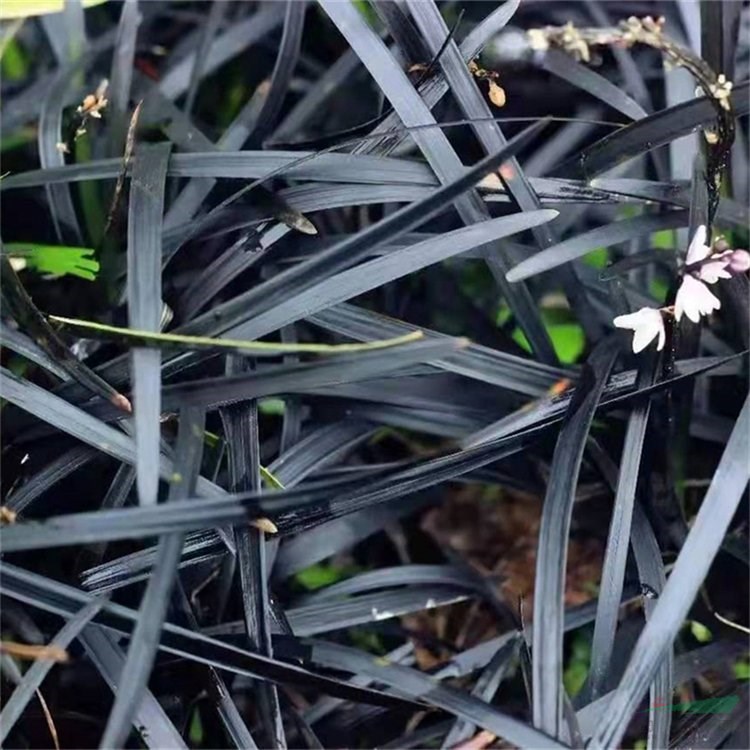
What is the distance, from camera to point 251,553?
0.60m

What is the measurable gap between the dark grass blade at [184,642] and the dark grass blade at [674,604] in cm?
16

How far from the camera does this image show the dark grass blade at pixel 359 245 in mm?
529

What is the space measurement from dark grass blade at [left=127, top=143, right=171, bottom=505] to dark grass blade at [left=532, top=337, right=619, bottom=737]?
0.23m

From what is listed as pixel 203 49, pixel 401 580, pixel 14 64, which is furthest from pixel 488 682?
pixel 14 64

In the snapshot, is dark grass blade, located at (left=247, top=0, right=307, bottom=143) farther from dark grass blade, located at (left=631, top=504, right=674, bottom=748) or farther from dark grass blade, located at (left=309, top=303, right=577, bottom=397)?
dark grass blade, located at (left=631, top=504, right=674, bottom=748)

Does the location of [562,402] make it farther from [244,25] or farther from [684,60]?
[244,25]

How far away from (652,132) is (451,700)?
1.34 ft

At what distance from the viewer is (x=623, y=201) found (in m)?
0.70

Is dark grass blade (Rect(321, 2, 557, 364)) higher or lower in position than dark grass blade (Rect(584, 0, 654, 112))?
higher

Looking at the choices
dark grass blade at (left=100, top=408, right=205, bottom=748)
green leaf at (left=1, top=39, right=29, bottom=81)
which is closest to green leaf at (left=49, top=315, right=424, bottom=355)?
dark grass blade at (left=100, top=408, right=205, bottom=748)

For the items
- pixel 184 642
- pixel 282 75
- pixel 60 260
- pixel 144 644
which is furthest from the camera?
pixel 282 75

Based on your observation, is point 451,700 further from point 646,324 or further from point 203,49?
point 203,49

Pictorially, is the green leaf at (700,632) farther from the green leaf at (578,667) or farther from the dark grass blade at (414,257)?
the dark grass blade at (414,257)

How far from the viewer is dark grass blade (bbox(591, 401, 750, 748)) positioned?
Result: 535 millimetres
